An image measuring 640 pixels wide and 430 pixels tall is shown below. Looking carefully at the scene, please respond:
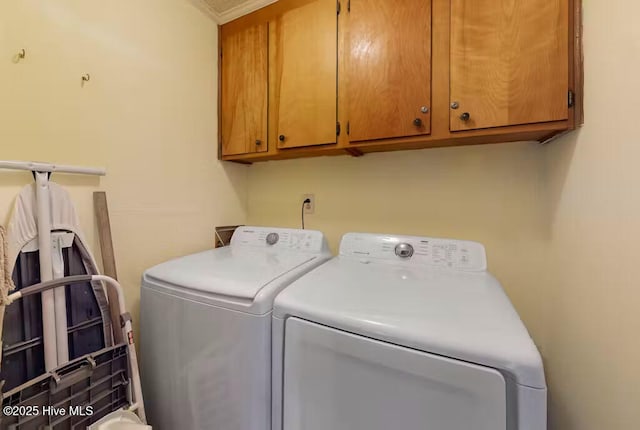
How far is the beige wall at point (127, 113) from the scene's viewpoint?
91cm

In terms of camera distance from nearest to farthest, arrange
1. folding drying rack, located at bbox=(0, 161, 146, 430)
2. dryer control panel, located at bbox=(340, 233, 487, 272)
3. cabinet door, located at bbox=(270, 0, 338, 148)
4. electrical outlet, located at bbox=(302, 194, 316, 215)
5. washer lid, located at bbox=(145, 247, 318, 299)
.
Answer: folding drying rack, located at bbox=(0, 161, 146, 430)
washer lid, located at bbox=(145, 247, 318, 299)
dryer control panel, located at bbox=(340, 233, 487, 272)
cabinet door, located at bbox=(270, 0, 338, 148)
electrical outlet, located at bbox=(302, 194, 316, 215)

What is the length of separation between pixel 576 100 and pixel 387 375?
3.70 feet

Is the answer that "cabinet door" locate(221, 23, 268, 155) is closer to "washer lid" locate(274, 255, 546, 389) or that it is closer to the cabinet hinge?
"washer lid" locate(274, 255, 546, 389)

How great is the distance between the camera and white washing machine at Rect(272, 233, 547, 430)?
0.54 meters

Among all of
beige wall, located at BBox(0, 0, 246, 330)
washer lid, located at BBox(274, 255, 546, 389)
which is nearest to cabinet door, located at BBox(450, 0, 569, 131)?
washer lid, located at BBox(274, 255, 546, 389)

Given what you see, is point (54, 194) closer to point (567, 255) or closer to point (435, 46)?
point (435, 46)

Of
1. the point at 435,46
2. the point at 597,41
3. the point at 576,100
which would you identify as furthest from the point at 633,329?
the point at 435,46

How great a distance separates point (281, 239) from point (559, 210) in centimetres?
130

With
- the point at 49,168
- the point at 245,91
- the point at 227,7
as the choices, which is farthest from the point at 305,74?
the point at 49,168

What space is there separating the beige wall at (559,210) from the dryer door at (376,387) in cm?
39

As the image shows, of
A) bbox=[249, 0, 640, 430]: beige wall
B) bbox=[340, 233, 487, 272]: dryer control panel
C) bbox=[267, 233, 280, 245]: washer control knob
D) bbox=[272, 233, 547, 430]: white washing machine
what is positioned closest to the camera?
bbox=[272, 233, 547, 430]: white washing machine

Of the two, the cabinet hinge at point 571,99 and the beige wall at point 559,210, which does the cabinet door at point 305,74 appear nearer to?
the beige wall at point 559,210

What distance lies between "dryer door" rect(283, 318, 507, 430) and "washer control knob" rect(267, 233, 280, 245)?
0.76 m

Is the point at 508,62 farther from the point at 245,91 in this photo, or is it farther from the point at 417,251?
the point at 245,91
